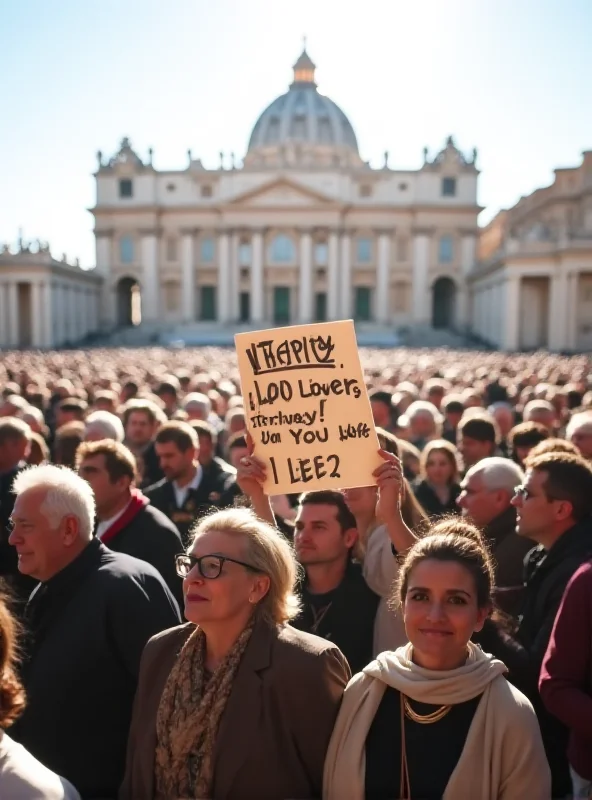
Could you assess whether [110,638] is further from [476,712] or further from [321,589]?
[476,712]

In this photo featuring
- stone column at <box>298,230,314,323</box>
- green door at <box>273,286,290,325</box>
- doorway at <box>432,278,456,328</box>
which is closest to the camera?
stone column at <box>298,230,314,323</box>

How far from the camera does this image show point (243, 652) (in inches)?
119

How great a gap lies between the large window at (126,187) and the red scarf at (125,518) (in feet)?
230

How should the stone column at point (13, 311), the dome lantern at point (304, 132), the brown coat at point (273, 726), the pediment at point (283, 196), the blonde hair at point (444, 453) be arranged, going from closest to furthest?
the brown coat at point (273, 726) → the blonde hair at point (444, 453) → the stone column at point (13, 311) → the pediment at point (283, 196) → the dome lantern at point (304, 132)

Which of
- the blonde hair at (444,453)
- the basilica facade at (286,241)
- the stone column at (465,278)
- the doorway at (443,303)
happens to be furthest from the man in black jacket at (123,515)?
the doorway at (443,303)

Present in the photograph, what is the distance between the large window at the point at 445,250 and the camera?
70.4m

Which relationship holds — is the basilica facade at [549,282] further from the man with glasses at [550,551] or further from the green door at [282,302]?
the man with glasses at [550,551]

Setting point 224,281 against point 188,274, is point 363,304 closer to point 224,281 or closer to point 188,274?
point 224,281

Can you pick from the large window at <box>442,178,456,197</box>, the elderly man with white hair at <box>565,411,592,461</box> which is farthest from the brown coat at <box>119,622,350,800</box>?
the large window at <box>442,178,456,197</box>

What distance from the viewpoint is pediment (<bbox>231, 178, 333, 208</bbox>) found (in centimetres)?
6806

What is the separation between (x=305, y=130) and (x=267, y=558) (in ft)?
296

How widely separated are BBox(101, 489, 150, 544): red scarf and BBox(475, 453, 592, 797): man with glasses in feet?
7.80

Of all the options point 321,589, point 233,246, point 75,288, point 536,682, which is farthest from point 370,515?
point 233,246

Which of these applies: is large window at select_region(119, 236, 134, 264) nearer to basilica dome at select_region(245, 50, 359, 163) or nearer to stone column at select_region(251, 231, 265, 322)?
stone column at select_region(251, 231, 265, 322)
